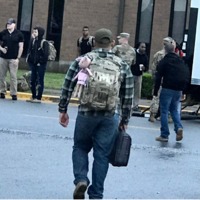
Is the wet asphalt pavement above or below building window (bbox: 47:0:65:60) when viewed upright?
below

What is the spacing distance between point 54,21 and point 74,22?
821 mm

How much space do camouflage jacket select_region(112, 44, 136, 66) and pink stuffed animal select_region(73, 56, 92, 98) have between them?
9.50 m

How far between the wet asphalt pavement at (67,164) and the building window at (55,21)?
12.8 metres

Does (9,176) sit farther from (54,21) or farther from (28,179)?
(54,21)

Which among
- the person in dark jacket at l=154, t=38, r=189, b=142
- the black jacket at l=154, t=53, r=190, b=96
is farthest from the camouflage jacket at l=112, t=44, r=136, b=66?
the black jacket at l=154, t=53, r=190, b=96

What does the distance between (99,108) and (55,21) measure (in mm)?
21136

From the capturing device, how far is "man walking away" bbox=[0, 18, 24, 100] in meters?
19.1

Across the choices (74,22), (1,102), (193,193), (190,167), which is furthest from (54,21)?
(193,193)

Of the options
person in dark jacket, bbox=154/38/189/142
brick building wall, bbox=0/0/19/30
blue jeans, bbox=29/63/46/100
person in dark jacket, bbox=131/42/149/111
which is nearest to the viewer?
person in dark jacket, bbox=154/38/189/142

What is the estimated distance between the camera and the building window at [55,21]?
1137 inches

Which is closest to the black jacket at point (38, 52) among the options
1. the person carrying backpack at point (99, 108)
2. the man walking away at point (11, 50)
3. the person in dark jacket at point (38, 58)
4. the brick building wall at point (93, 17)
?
the person in dark jacket at point (38, 58)

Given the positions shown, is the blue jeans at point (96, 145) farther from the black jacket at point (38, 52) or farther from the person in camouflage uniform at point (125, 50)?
the black jacket at point (38, 52)

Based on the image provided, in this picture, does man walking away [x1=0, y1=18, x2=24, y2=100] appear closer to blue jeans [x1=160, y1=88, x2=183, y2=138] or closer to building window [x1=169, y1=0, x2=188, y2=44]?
blue jeans [x1=160, y1=88, x2=183, y2=138]

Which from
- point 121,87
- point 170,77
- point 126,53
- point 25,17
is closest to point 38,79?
point 126,53
